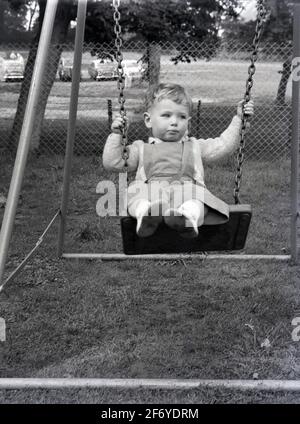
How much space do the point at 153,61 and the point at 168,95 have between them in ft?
16.9

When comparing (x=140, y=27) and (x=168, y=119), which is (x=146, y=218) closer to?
(x=168, y=119)

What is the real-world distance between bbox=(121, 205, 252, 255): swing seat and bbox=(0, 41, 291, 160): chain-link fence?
503cm

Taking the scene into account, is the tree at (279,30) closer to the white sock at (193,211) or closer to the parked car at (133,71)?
the parked car at (133,71)

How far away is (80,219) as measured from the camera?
6.05m

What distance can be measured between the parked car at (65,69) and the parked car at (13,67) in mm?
553

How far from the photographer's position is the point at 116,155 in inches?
122

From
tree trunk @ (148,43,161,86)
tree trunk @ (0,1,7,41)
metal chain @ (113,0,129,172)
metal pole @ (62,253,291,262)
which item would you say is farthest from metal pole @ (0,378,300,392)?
tree trunk @ (0,1,7,41)

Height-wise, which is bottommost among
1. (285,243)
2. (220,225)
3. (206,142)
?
(285,243)

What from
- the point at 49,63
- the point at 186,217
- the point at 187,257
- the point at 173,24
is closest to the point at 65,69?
the point at 49,63

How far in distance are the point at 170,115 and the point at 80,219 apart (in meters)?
3.16

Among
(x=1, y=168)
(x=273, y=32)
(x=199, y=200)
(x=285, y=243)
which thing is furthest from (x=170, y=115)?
(x=273, y=32)

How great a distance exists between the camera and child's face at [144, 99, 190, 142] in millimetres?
3020

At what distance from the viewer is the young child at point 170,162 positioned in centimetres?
270
